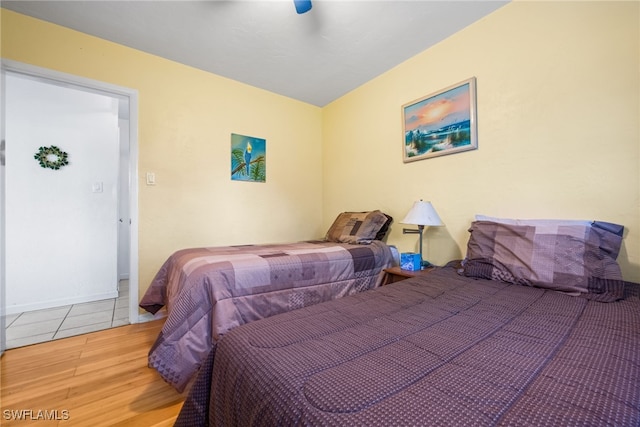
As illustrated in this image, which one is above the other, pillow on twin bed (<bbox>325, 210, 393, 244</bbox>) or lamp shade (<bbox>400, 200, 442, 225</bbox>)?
lamp shade (<bbox>400, 200, 442, 225</bbox>)

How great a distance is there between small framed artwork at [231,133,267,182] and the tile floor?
1.79 meters

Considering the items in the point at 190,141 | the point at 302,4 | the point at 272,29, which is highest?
the point at 272,29

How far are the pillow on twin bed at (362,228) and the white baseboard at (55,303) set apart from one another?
2.78 meters

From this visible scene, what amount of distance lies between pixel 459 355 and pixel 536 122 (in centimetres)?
173

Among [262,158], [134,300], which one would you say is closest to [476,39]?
[262,158]

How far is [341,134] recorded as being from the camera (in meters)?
3.21

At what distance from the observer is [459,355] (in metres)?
0.69

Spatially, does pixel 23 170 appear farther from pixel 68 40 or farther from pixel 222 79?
pixel 222 79

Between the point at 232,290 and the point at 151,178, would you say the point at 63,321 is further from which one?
the point at 232,290

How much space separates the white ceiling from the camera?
5.87 ft

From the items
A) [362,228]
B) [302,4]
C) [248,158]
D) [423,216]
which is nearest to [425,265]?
[423,216]

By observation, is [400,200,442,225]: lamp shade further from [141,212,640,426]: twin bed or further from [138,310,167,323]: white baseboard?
[138,310,167,323]: white baseboard

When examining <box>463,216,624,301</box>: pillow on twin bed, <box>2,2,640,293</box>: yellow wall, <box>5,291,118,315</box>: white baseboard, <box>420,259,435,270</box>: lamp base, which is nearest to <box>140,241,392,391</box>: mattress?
<box>420,259,435,270</box>: lamp base

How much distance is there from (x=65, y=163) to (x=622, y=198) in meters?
4.75
